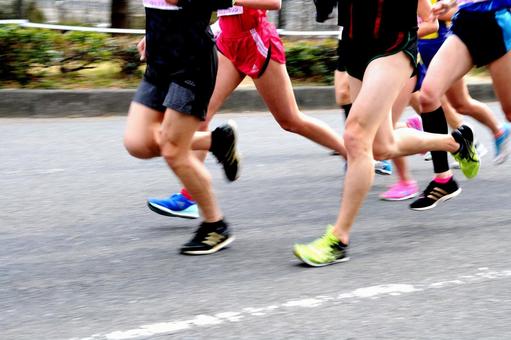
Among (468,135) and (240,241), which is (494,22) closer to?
(468,135)

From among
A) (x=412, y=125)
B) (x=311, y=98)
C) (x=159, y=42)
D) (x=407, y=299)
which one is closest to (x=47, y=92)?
(x=311, y=98)

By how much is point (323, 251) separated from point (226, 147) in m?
1.16

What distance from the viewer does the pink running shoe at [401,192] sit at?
6.82 meters

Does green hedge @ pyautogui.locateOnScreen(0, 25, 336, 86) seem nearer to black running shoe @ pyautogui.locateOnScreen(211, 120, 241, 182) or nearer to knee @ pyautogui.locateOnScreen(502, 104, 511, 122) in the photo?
black running shoe @ pyautogui.locateOnScreen(211, 120, 241, 182)

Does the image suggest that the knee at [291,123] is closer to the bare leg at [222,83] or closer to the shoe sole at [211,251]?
the bare leg at [222,83]

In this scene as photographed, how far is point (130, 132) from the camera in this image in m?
5.17

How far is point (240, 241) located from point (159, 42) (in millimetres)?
1336

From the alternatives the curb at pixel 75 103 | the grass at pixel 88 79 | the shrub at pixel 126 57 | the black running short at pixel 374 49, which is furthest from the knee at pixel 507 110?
the shrub at pixel 126 57

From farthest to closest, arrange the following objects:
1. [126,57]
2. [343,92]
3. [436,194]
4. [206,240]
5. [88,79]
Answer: [126,57], [88,79], [343,92], [436,194], [206,240]

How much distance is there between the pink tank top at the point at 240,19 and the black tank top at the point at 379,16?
99cm

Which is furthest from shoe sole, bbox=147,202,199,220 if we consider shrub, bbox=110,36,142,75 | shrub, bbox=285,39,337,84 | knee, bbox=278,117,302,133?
shrub, bbox=285,39,337,84

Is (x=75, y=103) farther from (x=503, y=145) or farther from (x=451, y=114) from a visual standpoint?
(x=503, y=145)

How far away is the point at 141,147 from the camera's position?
5156 mm

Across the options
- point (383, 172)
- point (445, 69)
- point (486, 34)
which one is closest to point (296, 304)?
point (445, 69)
